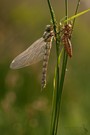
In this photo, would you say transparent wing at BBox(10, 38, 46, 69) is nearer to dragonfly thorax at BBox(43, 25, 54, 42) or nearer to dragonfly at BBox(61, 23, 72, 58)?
dragonfly thorax at BBox(43, 25, 54, 42)

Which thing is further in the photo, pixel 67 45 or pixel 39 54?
pixel 39 54

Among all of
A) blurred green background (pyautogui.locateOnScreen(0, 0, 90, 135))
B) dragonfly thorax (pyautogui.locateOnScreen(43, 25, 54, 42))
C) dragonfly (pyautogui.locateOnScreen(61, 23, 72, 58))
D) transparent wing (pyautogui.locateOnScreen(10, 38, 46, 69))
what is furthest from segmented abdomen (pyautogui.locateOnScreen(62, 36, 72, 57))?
blurred green background (pyautogui.locateOnScreen(0, 0, 90, 135))

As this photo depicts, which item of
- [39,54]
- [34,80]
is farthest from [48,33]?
[34,80]

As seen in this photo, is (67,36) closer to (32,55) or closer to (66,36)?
(66,36)

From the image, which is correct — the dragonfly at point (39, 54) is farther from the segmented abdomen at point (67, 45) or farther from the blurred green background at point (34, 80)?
the blurred green background at point (34, 80)

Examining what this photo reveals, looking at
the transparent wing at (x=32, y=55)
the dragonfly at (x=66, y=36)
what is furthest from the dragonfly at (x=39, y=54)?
the dragonfly at (x=66, y=36)
